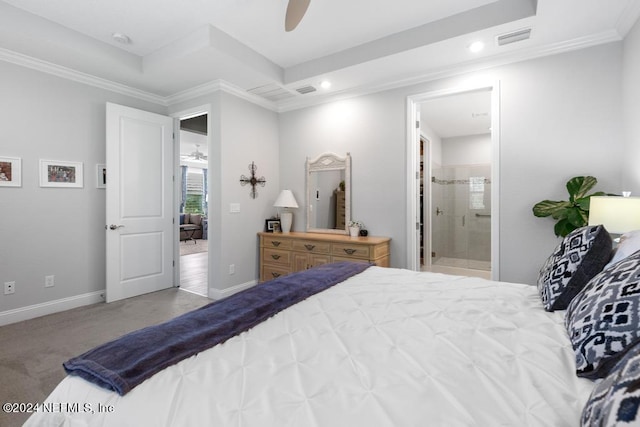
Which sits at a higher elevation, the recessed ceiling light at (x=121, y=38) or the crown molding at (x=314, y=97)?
the recessed ceiling light at (x=121, y=38)

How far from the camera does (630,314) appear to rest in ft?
2.80

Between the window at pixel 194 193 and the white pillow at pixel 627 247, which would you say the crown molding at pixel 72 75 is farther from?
the window at pixel 194 193

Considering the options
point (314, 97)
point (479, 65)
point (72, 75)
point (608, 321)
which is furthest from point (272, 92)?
point (608, 321)

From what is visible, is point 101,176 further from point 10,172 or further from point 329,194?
point 329,194

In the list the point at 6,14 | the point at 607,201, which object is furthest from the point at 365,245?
the point at 6,14

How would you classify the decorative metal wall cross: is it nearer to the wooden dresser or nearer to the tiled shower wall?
the wooden dresser

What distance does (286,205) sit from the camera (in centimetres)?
425

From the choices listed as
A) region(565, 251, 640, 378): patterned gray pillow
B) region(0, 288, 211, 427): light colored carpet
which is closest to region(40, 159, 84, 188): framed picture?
region(0, 288, 211, 427): light colored carpet

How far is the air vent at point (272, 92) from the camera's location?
384 centimetres

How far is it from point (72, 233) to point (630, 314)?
440 cm

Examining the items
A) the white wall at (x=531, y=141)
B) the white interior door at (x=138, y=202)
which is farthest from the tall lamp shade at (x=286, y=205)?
the white interior door at (x=138, y=202)

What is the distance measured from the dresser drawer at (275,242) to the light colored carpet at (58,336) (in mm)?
1008

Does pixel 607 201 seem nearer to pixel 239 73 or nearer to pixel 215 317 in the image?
pixel 215 317

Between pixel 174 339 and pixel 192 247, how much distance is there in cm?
734
